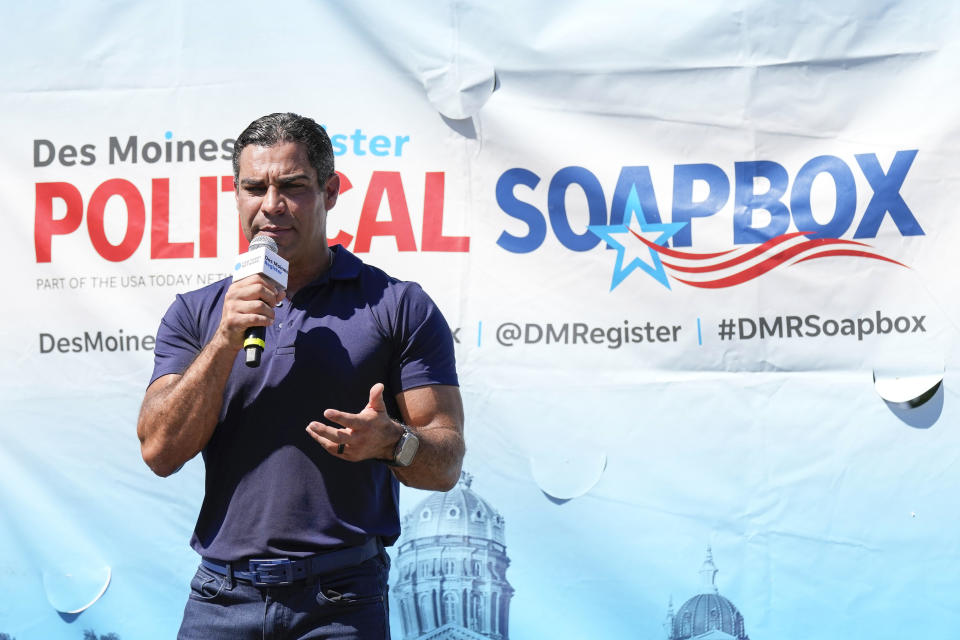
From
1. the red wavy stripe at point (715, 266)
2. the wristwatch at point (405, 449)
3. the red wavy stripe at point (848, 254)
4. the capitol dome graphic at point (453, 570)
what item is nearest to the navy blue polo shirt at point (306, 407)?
the wristwatch at point (405, 449)

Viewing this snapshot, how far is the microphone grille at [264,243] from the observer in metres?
1.89

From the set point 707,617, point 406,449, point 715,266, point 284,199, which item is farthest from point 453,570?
point 284,199

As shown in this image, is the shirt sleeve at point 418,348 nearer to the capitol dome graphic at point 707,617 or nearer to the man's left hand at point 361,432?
the man's left hand at point 361,432

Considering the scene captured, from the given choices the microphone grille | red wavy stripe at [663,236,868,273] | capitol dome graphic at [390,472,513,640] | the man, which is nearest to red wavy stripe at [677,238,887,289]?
red wavy stripe at [663,236,868,273]

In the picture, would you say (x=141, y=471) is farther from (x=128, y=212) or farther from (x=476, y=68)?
(x=476, y=68)

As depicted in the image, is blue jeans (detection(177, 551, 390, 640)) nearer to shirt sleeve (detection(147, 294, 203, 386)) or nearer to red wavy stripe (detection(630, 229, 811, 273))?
shirt sleeve (detection(147, 294, 203, 386))

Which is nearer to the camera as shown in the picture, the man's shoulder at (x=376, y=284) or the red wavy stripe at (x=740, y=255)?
the man's shoulder at (x=376, y=284)

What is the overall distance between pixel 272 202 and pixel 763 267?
5.64ft

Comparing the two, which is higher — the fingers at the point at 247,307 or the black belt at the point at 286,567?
the fingers at the point at 247,307

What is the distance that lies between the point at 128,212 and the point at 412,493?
1.33 m

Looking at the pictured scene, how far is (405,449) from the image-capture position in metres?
1.80

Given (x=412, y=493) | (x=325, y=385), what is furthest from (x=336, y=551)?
(x=412, y=493)

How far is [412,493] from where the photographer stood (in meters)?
3.24

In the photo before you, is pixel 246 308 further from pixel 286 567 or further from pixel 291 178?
pixel 286 567
